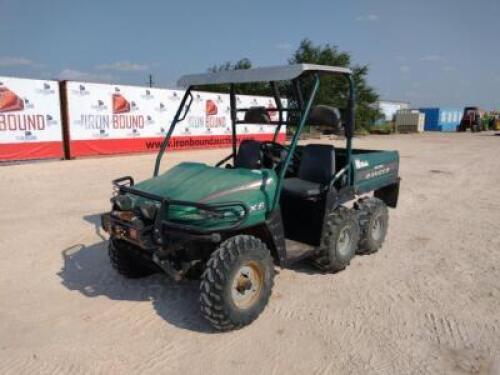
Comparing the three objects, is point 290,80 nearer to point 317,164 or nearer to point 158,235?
point 317,164

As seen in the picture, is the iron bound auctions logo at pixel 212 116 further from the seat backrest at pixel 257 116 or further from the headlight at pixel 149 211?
the headlight at pixel 149 211

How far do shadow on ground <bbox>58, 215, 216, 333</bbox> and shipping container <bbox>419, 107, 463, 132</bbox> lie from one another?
152ft

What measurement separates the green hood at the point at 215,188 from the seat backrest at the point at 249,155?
2.65 feet

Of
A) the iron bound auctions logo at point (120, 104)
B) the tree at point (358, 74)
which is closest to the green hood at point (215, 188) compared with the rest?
the iron bound auctions logo at point (120, 104)

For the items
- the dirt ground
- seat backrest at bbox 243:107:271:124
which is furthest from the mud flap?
seat backrest at bbox 243:107:271:124

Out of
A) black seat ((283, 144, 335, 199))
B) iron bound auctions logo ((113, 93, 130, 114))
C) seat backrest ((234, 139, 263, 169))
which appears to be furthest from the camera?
iron bound auctions logo ((113, 93, 130, 114))

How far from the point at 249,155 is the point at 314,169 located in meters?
0.73

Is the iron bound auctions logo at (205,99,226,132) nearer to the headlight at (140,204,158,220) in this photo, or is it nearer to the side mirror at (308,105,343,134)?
the side mirror at (308,105,343,134)

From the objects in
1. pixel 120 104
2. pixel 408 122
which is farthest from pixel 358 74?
pixel 120 104

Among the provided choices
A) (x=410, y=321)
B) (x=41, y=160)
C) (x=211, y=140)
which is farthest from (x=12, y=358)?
(x=211, y=140)

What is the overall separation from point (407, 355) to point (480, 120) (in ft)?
153

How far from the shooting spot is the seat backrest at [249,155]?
4.81 meters

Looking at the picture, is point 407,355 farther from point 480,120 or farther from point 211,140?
point 480,120

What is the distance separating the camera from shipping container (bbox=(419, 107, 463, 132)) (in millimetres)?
45469
